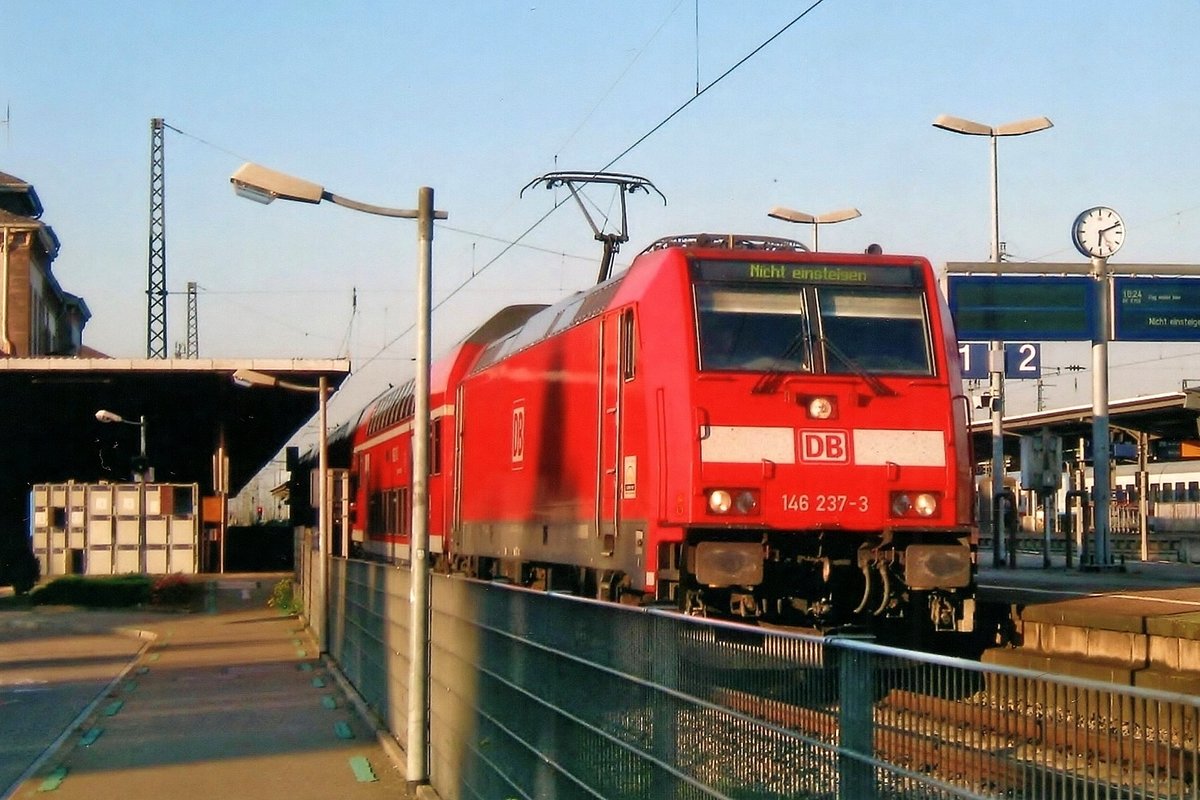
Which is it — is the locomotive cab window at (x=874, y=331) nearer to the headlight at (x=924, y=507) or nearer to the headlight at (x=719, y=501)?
the headlight at (x=924, y=507)

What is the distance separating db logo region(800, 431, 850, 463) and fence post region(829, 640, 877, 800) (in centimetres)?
824

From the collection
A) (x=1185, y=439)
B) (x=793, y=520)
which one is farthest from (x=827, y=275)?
(x=1185, y=439)

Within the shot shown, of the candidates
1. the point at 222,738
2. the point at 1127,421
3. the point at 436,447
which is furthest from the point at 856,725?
the point at 1127,421

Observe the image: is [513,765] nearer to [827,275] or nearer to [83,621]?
[827,275]

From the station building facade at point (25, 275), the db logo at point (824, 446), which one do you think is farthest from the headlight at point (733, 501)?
the station building facade at point (25, 275)

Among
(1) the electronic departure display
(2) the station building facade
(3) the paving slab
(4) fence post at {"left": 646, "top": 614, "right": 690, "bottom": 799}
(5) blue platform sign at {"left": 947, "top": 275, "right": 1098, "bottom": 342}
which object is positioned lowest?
(3) the paving slab

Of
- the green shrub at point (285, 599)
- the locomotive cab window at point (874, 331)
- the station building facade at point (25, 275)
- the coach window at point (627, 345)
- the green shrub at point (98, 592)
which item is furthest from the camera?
the station building facade at point (25, 275)

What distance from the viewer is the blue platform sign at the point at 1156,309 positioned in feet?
88.1

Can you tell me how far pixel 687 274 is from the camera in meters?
12.9

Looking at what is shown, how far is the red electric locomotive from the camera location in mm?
12375

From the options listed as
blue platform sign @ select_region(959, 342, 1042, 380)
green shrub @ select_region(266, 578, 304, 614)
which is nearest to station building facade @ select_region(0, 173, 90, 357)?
green shrub @ select_region(266, 578, 304, 614)

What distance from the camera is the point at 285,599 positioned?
32.0m

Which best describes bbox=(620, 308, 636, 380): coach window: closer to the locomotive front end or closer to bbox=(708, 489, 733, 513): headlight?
the locomotive front end

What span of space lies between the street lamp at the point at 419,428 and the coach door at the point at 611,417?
199cm
